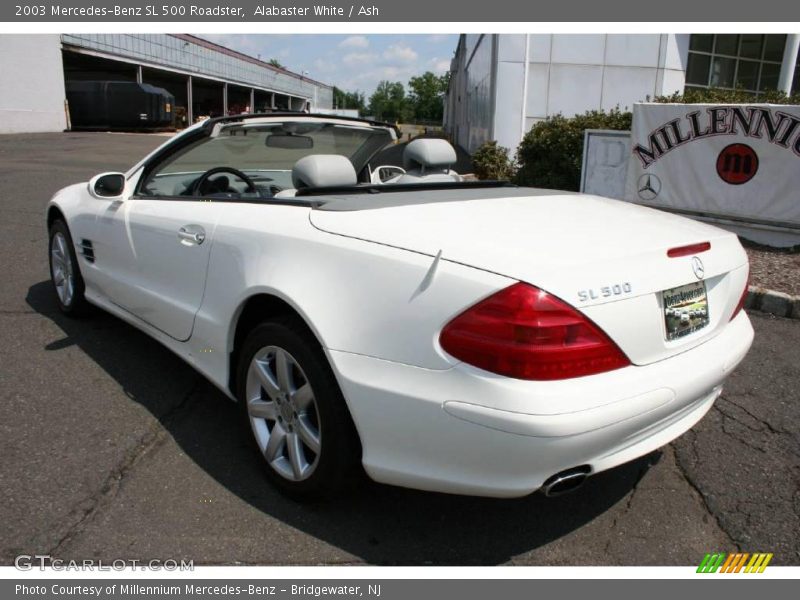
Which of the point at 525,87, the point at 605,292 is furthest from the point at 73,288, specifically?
the point at 525,87

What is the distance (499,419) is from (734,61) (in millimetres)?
20349

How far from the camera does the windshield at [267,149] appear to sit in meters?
3.73

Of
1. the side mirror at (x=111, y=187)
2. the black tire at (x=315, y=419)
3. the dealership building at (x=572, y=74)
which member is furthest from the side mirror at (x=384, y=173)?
the dealership building at (x=572, y=74)

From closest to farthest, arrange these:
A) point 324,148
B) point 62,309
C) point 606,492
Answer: point 606,492
point 324,148
point 62,309

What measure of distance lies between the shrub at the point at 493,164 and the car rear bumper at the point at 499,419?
11565mm

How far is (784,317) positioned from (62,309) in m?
5.71

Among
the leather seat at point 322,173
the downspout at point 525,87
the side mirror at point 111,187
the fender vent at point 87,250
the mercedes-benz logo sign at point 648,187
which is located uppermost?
the downspout at point 525,87

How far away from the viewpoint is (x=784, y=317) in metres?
5.43

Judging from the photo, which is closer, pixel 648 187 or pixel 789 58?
pixel 648 187

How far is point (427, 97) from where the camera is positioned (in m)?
119

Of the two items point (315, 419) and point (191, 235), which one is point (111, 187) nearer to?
point (191, 235)

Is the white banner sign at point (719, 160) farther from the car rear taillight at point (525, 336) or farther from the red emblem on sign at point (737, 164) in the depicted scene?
the car rear taillight at point (525, 336)

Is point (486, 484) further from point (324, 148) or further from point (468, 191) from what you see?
point (324, 148)
